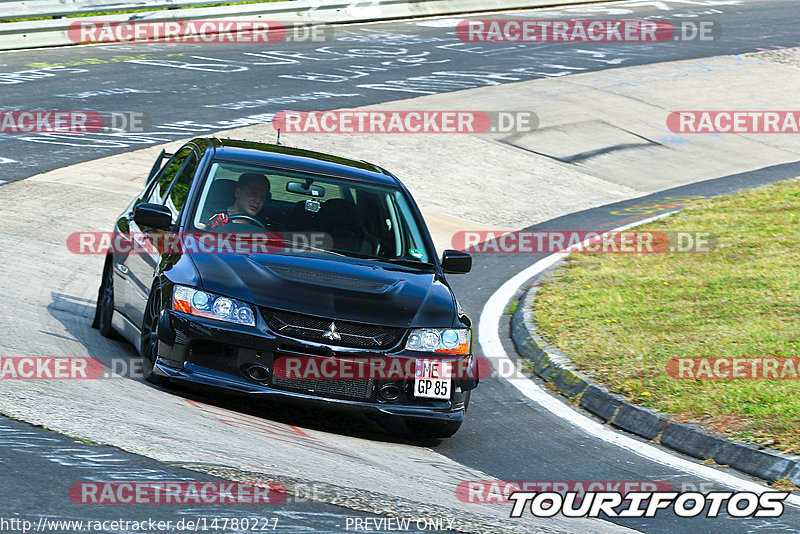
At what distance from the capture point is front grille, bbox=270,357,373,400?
674 centimetres

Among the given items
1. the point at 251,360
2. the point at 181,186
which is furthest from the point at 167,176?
the point at 251,360

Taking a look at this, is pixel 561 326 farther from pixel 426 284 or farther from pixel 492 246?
pixel 492 246

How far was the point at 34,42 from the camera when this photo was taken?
24.1 metres

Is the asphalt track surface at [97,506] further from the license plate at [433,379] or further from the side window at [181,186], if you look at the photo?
the side window at [181,186]

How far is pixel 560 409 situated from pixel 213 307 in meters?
2.97

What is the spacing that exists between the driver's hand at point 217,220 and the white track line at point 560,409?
2.69 meters

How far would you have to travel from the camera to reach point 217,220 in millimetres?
7832
